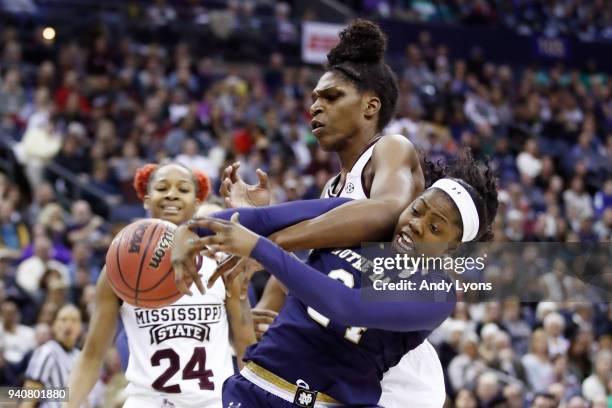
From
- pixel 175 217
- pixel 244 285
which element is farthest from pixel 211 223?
pixel 175 217

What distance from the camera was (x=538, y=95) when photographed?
1853cm

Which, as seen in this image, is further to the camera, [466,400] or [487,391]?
[487,391]

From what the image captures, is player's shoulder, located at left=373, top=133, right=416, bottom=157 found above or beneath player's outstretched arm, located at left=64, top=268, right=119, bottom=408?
above

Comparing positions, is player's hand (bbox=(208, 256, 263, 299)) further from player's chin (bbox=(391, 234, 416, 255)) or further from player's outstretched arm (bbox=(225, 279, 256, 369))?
player's outstretched arm (bbox=(225, 279, 256, 369))

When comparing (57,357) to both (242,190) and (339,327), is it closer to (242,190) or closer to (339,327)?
(242,190)

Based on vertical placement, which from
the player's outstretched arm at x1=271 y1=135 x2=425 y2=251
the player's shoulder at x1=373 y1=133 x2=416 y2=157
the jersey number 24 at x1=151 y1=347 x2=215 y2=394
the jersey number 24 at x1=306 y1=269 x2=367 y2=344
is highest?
the player's shoulder at x1=373 y1=133 x2=416 y2=157

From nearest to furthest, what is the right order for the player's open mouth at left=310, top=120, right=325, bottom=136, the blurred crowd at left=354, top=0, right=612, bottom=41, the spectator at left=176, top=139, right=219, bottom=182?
the player's open mouth at left=310, top=120, right=325, bottom=136 < the spectator at left=176, top=139, right=219, bottom=182 < the blurred crowd at left=354, top=0, right=612, bottom=41

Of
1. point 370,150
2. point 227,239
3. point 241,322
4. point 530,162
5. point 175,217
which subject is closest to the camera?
point 227,239

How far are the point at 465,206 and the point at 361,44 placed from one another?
94 centimetres

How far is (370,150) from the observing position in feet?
13.5

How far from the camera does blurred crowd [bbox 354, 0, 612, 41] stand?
19.2m

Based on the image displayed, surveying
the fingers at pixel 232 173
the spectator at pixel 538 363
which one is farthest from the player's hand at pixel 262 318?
the spectator at pixel 538 363

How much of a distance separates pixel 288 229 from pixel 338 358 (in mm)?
502

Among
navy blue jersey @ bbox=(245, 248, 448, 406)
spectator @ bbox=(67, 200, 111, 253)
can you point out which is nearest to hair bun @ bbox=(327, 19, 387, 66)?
navy blue jersey @ bbox=(245, 248, 448, 406)
